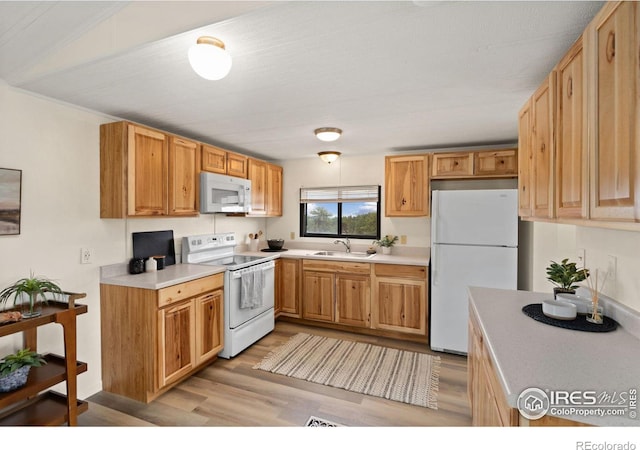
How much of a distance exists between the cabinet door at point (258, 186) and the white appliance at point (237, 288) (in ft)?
1.60

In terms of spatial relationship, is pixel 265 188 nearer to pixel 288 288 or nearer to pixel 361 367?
pixel 288 288

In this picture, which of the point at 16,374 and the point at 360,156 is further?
the point at 360,156

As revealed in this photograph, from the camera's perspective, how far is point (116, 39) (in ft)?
5.09

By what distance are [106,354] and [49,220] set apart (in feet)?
3.72

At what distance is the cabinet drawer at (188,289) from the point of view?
2.39 metres

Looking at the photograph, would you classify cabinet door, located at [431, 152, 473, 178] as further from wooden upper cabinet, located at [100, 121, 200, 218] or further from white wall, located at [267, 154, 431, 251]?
wooden upper cabinet, located at [100, 121, 200, 218]

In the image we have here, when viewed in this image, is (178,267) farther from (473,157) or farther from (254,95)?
(473,157)

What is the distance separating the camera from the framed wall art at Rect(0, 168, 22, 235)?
192 cm

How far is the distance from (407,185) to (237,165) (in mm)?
2001

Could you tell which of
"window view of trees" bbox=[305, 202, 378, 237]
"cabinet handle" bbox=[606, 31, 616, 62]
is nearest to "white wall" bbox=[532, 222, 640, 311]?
"cabinet handle" bbox=[606, 31, 616, 62]

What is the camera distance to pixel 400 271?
3.51 metres

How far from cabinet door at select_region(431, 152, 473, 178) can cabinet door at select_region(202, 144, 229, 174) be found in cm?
234
